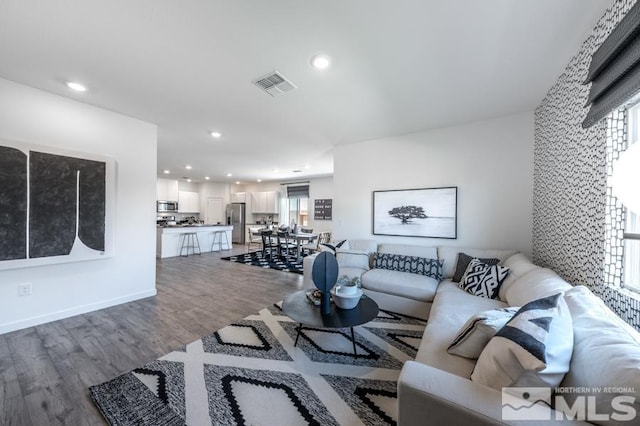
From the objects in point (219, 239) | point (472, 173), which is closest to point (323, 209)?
point (219, 239)

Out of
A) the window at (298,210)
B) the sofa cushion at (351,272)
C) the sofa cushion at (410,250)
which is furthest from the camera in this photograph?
the window at (298,210)

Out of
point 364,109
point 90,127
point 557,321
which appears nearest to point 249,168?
point 90,127

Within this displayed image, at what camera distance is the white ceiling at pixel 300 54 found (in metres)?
1.52

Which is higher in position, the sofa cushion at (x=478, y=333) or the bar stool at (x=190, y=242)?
the sofa cushion at (x=478, y=333)

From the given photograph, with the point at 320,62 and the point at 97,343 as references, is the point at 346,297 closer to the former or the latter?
the point at 320,62

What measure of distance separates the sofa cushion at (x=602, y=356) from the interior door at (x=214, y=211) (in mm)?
10392

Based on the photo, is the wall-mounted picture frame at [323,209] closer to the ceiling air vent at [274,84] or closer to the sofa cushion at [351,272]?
the sofa cushion at [351,272]

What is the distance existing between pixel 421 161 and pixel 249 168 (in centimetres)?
477

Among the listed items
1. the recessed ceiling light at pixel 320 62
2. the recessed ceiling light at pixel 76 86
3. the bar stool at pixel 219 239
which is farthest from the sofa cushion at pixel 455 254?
the bar stool at pixel 219 239

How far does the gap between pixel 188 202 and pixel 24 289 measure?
7306 millimetres

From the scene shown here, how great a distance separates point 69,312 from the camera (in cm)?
274

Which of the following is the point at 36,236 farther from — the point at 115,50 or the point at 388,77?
the point at 388,77

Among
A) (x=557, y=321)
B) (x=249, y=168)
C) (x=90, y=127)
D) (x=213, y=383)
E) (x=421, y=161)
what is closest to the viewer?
(x=557, y=321)

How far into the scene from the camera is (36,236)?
2461 mm
